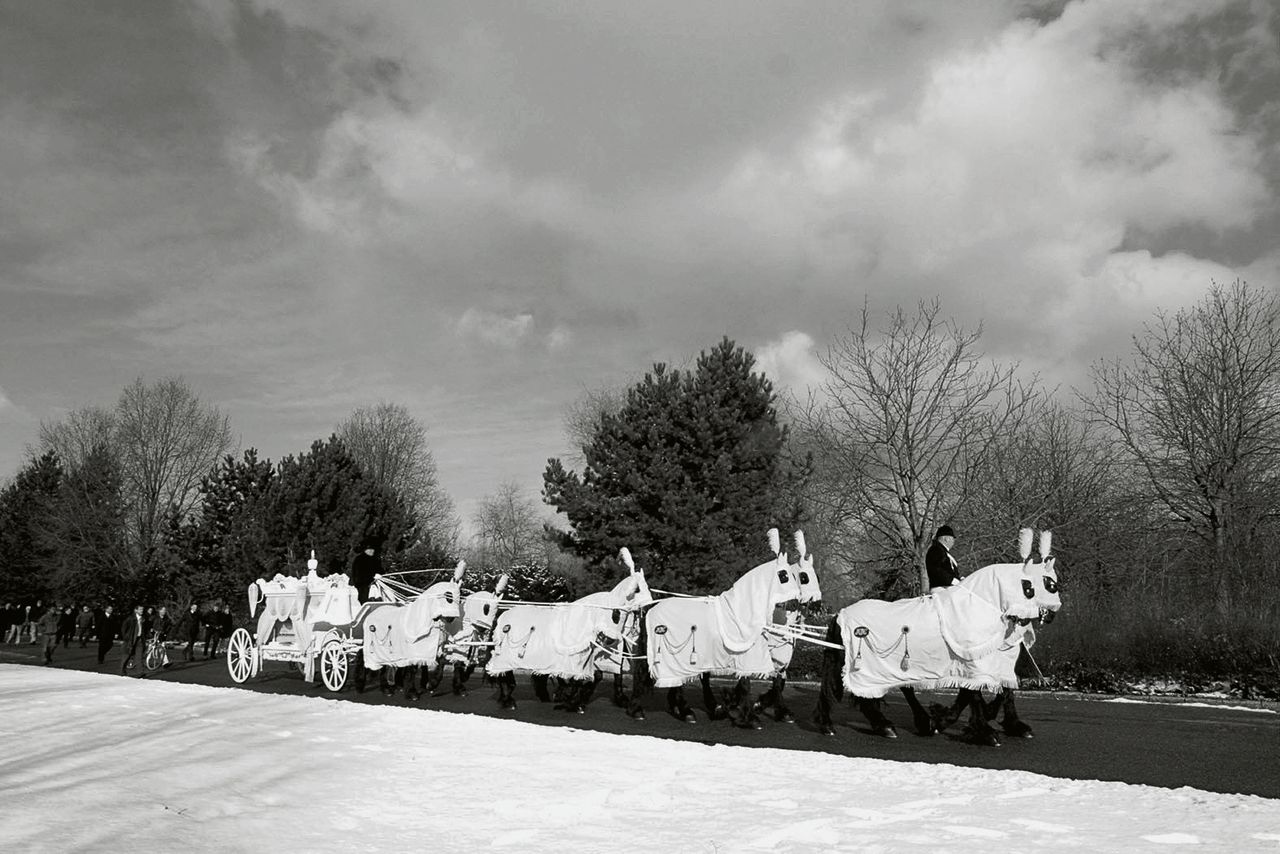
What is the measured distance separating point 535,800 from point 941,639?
4638 millimetres

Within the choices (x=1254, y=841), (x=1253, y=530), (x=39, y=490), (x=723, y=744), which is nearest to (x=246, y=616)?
(x=39, y=490)

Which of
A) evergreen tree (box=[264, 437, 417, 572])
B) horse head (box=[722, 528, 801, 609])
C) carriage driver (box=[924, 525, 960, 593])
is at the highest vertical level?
evergreen tree (box=[264, 437, 417, 572])

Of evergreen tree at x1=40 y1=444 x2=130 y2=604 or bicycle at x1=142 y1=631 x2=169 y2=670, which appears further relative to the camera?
evergreen tree at x1=40 y1=444 x2=130 y2=604

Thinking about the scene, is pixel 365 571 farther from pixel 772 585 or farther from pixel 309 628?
pixel 772 585

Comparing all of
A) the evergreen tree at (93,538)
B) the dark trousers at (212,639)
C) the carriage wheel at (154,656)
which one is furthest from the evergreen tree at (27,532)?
the carriage wheel at (154,656)

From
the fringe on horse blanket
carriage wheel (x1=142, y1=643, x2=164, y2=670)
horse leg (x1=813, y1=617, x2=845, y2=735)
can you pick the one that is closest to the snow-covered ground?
the fringe on horse blanket

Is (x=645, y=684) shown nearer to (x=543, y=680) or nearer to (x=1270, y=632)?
(x=543, y=680)

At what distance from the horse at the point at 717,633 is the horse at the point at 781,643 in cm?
8

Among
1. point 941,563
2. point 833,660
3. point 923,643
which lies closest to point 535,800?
point 923,643

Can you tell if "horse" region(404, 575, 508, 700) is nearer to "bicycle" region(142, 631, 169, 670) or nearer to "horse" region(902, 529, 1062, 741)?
"horse" region(902, 529, 1062, 741)

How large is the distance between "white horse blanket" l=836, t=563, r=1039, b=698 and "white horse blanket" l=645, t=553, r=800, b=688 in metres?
Result: 0.89

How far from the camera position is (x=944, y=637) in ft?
31.0

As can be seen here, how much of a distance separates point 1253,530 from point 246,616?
98.4 feet

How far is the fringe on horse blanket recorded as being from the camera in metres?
9.30
